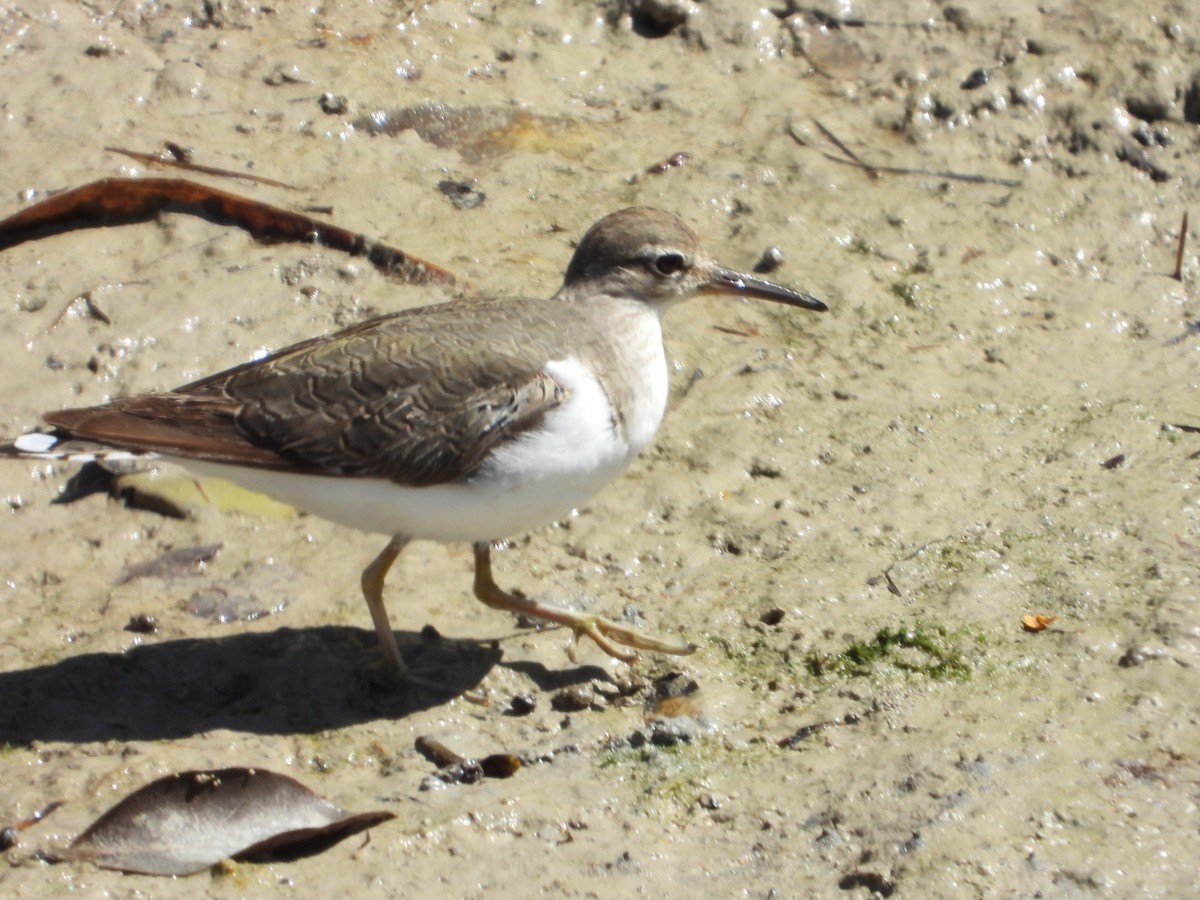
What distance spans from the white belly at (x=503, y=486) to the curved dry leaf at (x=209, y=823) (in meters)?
1.29

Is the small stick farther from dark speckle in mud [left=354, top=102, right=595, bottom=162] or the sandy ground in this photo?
dark speckle in mud [left=354, top=102, right=595, bottom=162]

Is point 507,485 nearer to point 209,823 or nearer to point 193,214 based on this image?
point 209,823

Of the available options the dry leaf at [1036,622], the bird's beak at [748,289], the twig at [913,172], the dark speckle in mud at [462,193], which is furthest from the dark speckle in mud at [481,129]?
the dry leaf at [1036,622]

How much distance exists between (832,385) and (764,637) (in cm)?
205

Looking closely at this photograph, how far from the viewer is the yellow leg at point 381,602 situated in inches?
247

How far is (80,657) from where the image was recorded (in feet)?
20.4

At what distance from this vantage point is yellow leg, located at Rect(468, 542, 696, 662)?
6469 mm

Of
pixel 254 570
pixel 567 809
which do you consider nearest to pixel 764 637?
pixel 567 809

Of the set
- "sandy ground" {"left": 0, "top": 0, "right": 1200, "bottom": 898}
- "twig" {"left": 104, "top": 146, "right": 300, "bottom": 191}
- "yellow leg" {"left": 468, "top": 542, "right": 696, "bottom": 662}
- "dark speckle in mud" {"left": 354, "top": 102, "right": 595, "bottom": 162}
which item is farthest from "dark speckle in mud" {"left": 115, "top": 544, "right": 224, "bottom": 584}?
"dark speckle in mud" {"left": 354, "top": 102, "right": 595, "bottom": 162}

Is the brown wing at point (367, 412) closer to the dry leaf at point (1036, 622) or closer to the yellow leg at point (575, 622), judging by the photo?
the yellow leg at point (575, 622)

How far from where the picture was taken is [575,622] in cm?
655

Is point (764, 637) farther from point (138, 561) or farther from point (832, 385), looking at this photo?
point (138, 561)

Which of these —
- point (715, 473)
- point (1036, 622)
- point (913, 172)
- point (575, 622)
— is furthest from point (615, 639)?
point (913, 172)

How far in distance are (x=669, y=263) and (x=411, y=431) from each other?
1.71m
